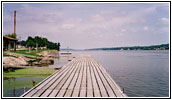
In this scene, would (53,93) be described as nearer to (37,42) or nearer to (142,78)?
(142,78)

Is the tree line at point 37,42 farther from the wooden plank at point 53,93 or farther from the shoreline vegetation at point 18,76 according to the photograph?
the wooden plank at point 53,93

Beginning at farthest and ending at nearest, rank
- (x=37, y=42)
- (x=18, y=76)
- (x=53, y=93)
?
(x=37, y=42), (x=18, y=76), (x=53, y=93)

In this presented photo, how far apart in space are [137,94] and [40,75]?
9571mm

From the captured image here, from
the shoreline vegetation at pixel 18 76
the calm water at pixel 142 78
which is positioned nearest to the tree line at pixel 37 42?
the calm water at pixel 142 78

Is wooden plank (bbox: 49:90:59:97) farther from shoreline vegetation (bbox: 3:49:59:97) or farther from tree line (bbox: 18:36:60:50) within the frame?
tree line (bbox: 18:36:60:50)

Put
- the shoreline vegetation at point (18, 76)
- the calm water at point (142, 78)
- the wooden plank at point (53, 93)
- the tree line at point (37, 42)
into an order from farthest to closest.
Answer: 1. the tree line at point (37, 42)
2. the calm water at point (142, 78)
3. the shoreline vegetation at point (18, 76)
4. the wooden plank at point (53, 93)

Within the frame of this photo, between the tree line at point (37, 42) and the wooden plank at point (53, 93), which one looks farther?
the tree line at point (37, 42)

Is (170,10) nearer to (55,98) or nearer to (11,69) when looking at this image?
(55,98)

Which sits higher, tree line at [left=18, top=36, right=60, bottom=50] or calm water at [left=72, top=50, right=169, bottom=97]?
tree line at [left=18, top=36, right=60, bottom=50]

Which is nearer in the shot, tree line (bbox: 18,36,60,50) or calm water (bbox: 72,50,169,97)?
calm water (bbox: 72,50,169,97)

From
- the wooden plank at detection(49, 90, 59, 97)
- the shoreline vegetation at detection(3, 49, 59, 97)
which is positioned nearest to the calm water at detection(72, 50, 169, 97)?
the wooden plank at detection(49, 90, 59, 97)

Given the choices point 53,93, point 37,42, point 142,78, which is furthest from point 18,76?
point 37,42

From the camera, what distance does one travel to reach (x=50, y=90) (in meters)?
7.66

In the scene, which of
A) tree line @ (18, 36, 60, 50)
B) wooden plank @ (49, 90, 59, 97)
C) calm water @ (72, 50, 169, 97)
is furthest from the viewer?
tree line @ (18, 36, 60, 50)
